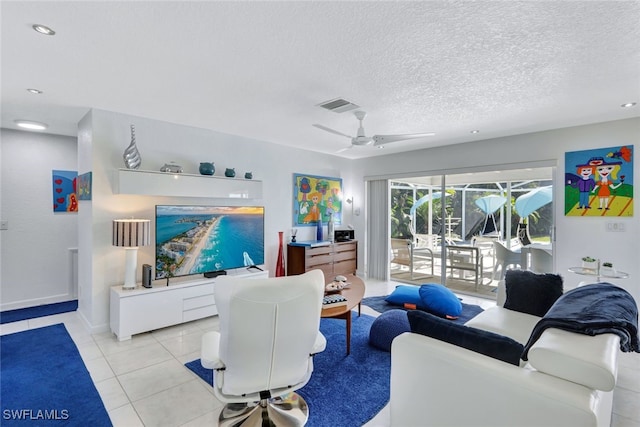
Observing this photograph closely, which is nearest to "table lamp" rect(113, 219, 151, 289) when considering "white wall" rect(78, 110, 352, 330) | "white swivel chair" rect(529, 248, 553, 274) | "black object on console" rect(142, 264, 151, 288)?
"black object on console" rect(142, 264, 151, 288)

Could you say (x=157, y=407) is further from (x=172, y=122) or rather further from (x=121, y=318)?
(x=172, y=122)

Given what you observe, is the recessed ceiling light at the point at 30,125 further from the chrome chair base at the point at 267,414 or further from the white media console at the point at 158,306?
the chrome chair base at the point at 267,414

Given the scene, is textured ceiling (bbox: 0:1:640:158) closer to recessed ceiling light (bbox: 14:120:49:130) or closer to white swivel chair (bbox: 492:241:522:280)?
recessed ceiling light (bbox: 14:120:49:130)

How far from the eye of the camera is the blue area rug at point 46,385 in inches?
83.4

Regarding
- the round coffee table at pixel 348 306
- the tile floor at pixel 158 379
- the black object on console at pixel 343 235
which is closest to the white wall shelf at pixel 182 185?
the tile floor at pixel 158 379

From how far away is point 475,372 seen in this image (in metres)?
Result: 1.53

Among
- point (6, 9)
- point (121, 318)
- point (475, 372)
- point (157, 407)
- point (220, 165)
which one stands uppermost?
point (6, 9)

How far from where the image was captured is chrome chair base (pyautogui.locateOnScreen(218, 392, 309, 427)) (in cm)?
205

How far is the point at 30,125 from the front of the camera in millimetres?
4008

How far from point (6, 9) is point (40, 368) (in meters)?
2.83

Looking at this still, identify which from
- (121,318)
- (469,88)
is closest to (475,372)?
(469,88)

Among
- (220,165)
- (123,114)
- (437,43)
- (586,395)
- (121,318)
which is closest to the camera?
(586,395)

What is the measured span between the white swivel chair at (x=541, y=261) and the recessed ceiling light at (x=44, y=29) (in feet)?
18.9

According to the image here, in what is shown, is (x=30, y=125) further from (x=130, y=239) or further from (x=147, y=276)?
(x=147, y=276)
